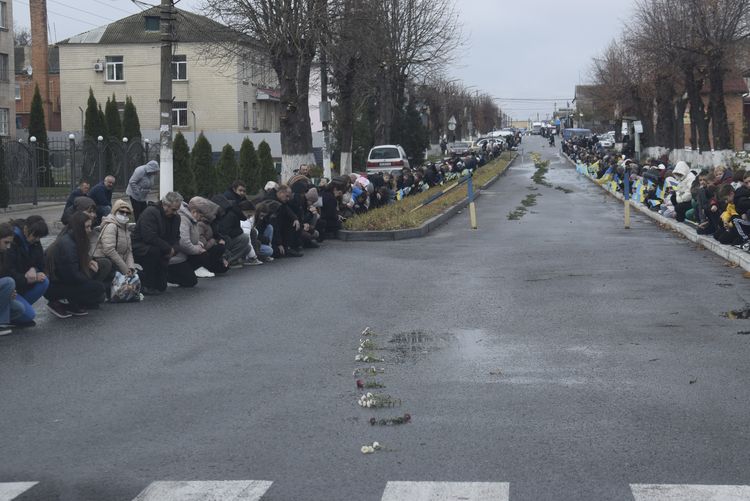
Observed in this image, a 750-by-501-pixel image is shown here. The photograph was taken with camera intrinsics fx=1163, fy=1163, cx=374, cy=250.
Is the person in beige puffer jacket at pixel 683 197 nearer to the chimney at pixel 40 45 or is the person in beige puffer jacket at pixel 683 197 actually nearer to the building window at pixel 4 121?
the building window at pixel 4 121

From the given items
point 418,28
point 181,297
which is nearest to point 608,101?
point 418,28

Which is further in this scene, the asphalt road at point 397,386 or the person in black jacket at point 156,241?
the person in black jacket at point 156,241

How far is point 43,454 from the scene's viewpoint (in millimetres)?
7328

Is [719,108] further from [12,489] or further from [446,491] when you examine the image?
[12,489]

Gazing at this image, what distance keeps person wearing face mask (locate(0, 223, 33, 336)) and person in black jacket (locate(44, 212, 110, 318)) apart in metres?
0.67

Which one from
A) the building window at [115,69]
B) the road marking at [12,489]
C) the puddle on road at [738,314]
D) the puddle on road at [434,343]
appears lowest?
the puddle on road at [738,314]

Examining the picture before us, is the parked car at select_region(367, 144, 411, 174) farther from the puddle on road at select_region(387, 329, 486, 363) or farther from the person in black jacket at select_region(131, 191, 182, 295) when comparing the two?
the puddle on road at select_region(387, 329, 486, 363)

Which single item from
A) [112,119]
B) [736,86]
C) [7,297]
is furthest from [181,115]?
[7,297]

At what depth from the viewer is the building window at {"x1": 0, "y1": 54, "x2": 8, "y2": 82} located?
58.0 meters

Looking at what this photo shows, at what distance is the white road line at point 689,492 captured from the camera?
612 centimetres

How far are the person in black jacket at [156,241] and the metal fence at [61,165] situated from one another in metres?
17.1

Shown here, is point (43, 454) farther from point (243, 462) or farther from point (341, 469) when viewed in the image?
point (341, 469)

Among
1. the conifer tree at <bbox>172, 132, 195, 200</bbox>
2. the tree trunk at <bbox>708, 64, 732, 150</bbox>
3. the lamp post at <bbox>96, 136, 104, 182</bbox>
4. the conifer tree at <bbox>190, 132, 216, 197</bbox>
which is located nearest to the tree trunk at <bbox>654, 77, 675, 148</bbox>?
the tree trunk at <bbox>708, 64, 732, 150</bbox>

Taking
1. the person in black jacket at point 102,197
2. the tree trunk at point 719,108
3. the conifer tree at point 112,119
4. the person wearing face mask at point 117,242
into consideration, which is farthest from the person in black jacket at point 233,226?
the tree trunk at point 719,108
